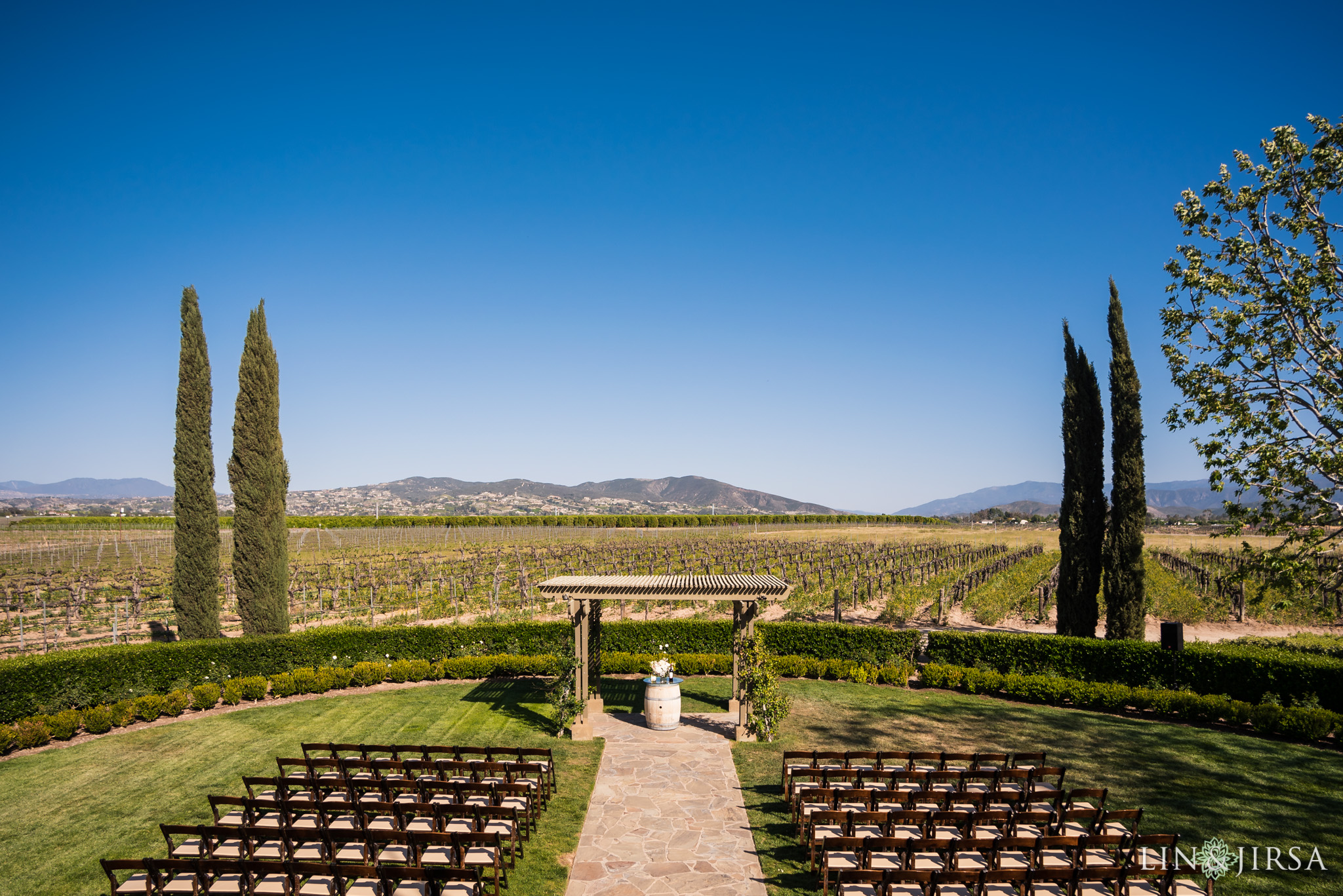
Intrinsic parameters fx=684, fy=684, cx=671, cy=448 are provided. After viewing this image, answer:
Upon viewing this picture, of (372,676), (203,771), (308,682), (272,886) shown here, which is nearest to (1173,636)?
(272,886)

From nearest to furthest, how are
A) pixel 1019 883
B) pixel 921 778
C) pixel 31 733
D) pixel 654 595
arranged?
pixel 1019 883 → pixel 921 778 → pixel 31 733 → pixel 654 595

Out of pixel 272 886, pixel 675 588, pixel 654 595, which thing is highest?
pixel 675 588

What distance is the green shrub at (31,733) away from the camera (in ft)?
42.5

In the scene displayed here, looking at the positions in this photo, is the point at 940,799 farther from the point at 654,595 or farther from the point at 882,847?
the point at 654,595

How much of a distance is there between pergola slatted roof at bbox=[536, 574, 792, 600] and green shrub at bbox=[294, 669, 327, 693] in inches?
292

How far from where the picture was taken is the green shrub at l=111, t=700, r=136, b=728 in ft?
46.4

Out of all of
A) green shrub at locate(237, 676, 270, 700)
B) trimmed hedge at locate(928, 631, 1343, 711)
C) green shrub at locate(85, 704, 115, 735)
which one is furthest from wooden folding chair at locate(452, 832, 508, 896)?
trimmed hedge at locate(928, 631, 1343, 711)

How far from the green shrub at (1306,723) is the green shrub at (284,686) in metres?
21.6

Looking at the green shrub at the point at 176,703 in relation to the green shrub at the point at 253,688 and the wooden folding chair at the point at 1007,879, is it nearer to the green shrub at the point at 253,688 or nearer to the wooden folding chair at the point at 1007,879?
the green shrub at the point at 253,688

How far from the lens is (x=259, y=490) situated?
63.6 ft

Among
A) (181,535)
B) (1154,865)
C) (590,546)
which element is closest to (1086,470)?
(1154,865)

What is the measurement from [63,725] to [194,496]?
6.68 m

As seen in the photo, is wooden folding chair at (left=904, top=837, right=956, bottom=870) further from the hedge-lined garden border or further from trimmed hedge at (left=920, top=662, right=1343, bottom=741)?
the hedge-lined garden border

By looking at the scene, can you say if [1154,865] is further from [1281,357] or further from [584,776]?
[1281,357]
